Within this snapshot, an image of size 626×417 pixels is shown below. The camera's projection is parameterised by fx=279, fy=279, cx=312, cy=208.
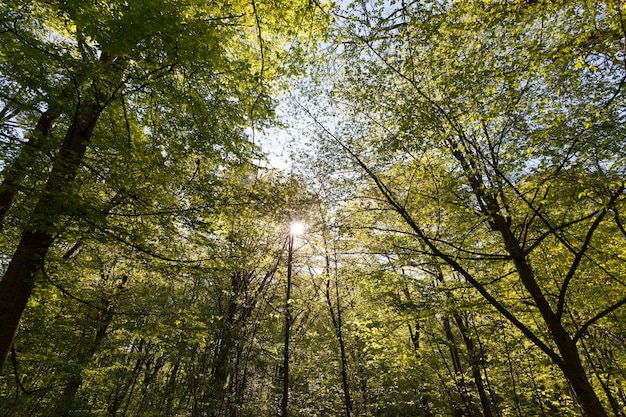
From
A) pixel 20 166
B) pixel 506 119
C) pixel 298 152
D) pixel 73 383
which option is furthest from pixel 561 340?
pixel 73 383

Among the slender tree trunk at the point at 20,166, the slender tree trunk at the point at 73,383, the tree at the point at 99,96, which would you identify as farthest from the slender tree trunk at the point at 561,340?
the slender tree trunk at the point at 73,383

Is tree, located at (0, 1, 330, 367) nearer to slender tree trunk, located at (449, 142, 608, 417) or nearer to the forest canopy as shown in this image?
the forest canopy

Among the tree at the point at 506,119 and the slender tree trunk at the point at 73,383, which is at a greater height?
the tree at the point at 506,119

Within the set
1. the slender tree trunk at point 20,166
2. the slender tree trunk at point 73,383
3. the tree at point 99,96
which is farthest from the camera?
the slender tree trunk at point 73,383

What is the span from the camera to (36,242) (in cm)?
439

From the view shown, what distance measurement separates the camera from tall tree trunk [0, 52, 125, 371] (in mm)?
3787

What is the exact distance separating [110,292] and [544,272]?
12746mm

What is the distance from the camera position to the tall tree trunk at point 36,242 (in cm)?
379

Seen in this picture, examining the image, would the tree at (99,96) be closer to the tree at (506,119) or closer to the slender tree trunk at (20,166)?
the slender tree trunk at (20,166)

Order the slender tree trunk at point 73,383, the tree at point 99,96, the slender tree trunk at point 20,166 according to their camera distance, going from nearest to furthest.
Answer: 1. the slender tree trunk at point 20,166
2. the tree at point 99,96
3. the slender tree trunk at point 73,383

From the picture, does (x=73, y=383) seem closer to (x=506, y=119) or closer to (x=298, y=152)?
(x=298, y=152)

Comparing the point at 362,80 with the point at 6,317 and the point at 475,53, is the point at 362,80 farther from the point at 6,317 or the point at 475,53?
the point at 6,317

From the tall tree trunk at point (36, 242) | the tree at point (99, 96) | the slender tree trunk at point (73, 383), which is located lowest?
the slender tree trunk at point (73, 383)

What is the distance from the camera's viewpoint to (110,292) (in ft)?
28.1
